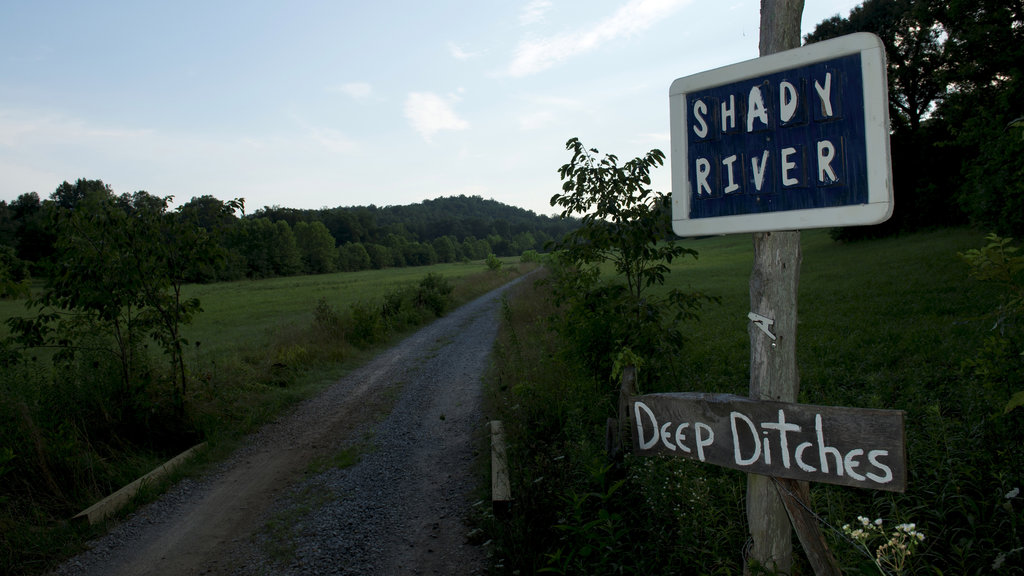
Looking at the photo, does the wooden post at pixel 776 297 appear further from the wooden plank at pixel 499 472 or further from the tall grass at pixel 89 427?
the tall grass at pixel 89 427

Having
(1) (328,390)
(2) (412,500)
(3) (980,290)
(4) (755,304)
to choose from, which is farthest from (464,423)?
(3) (980,290)

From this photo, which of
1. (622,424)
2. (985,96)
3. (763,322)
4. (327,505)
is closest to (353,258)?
(985,96)

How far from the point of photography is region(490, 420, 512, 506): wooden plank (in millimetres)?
4824

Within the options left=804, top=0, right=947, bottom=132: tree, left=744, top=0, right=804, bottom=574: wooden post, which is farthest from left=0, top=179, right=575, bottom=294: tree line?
left=804, top=0, right=947, bottom=132: tree

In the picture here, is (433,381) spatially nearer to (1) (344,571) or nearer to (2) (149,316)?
(2) (149,316)

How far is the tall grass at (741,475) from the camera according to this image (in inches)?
126

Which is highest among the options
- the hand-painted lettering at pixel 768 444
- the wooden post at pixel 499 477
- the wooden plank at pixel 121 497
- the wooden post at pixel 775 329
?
the wooden post at pixel 775 329

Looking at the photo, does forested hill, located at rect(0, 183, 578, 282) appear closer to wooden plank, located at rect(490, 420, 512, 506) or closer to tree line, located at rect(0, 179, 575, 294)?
tree line, located at rect(0, 179, 575, 294)

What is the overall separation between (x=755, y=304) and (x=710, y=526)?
172 cm

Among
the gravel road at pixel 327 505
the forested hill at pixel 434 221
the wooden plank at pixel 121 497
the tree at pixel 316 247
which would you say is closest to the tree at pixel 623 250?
the gravel road at pixel 327 505

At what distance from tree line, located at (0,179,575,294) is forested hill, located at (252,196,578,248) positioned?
0.25 meters

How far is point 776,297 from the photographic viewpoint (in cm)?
231

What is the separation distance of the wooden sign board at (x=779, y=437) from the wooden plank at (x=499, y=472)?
8.30ft

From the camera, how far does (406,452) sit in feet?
22.5
